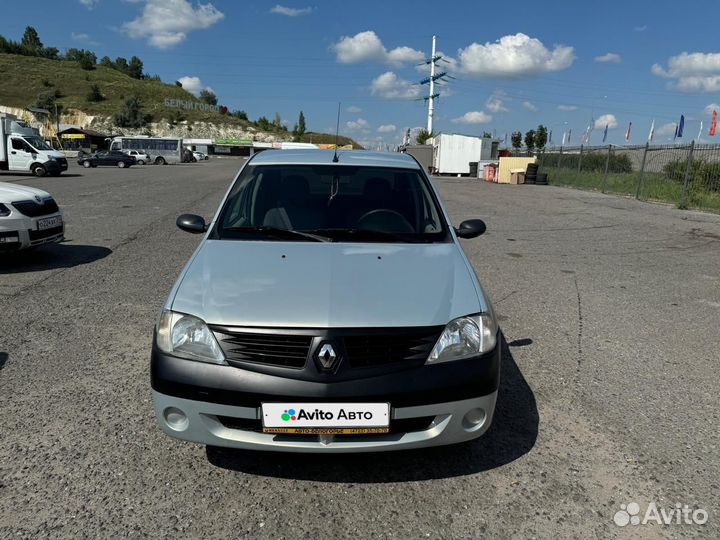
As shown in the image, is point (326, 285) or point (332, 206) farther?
point (332, 206)

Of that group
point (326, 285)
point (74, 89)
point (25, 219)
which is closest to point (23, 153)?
point (25, 219)

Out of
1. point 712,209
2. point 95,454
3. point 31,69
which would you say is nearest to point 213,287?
point 95,454

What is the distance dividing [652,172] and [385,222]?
1941 centimetres

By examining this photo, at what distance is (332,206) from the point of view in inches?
147

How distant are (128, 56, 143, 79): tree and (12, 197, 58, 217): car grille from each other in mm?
172429

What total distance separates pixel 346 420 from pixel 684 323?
14.2 ft

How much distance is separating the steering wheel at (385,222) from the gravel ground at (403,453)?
129 centimetres

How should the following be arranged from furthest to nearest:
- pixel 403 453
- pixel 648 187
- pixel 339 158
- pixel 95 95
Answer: pixel 95 95, pixel 648 187, pixel 339 158, pixel 403 453

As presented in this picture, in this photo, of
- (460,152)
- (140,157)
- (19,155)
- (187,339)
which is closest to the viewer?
(187,339)

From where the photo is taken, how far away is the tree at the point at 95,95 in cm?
10212

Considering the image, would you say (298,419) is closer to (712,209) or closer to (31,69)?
(712,209)

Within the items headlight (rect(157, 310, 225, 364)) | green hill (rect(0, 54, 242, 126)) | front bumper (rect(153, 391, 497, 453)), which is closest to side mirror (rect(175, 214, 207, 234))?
headlight (rect(157, 310, 225, 364))

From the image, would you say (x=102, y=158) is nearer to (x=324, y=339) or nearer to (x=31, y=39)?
(x=324, y=339)

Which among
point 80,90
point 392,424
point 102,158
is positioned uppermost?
point 80,90
